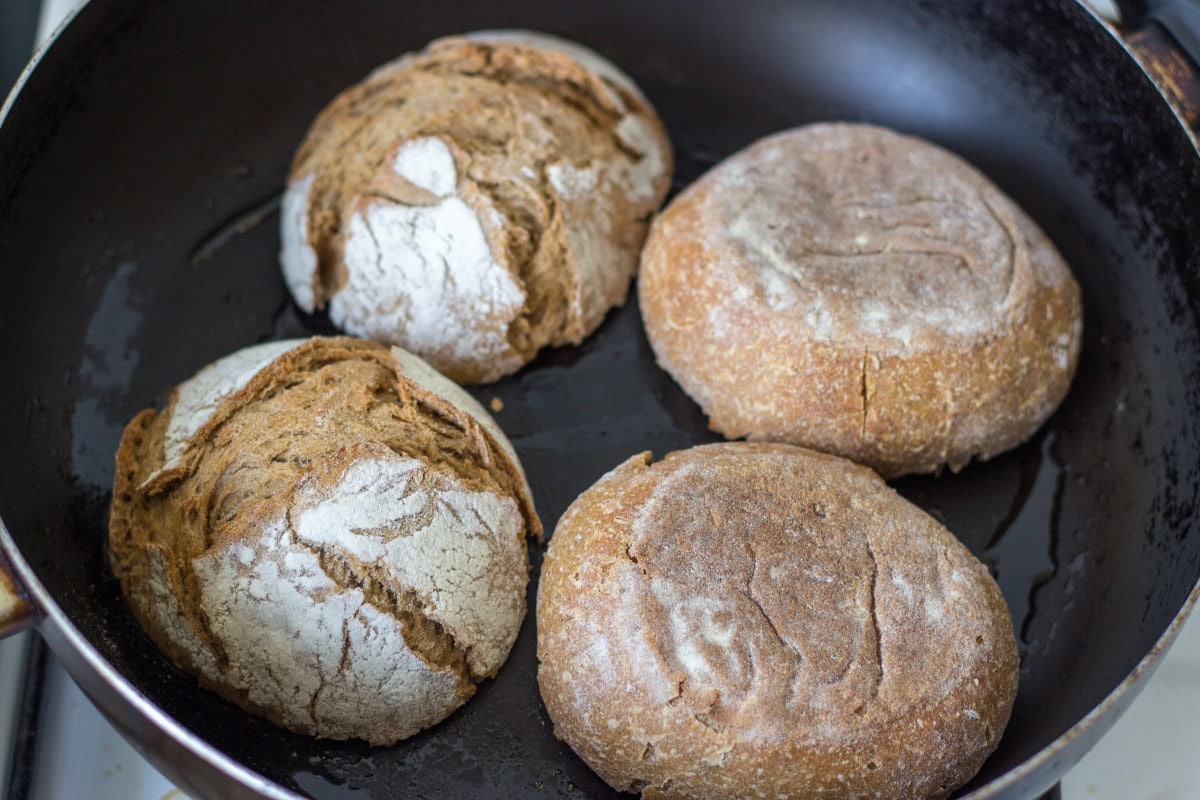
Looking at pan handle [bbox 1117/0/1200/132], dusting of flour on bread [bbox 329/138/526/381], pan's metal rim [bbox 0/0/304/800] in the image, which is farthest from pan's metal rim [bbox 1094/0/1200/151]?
pan's metal rim [bbox 0/0/304/800]

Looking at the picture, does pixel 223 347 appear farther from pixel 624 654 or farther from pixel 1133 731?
pixel 1133 731

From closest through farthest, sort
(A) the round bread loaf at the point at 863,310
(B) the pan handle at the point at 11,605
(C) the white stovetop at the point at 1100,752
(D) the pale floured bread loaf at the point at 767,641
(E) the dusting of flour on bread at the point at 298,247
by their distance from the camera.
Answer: (B) the pan handle at the point at 11,605
(D) the pale floured bread loaf at the point at 767,641
(C) the white stovetop at the point at 1100,752
(A) the round bread loaf at the point at 863,310
(E) the dusting of flour on bread at the point at 298,247

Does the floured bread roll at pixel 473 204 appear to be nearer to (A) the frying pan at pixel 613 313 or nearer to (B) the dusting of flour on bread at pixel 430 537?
(A) the frying pan at pixel 613 313

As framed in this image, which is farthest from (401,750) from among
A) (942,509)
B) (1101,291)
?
(1101,291)

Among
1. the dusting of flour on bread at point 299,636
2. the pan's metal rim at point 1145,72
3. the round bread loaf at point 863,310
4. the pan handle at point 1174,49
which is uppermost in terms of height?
the pan handle at point 1174,49

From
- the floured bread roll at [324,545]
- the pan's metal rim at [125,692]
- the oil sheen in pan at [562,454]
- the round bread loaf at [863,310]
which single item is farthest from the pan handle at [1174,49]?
the pan's metal rim at [125,692]

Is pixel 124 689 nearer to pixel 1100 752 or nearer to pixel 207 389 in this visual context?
pixel 207 389
